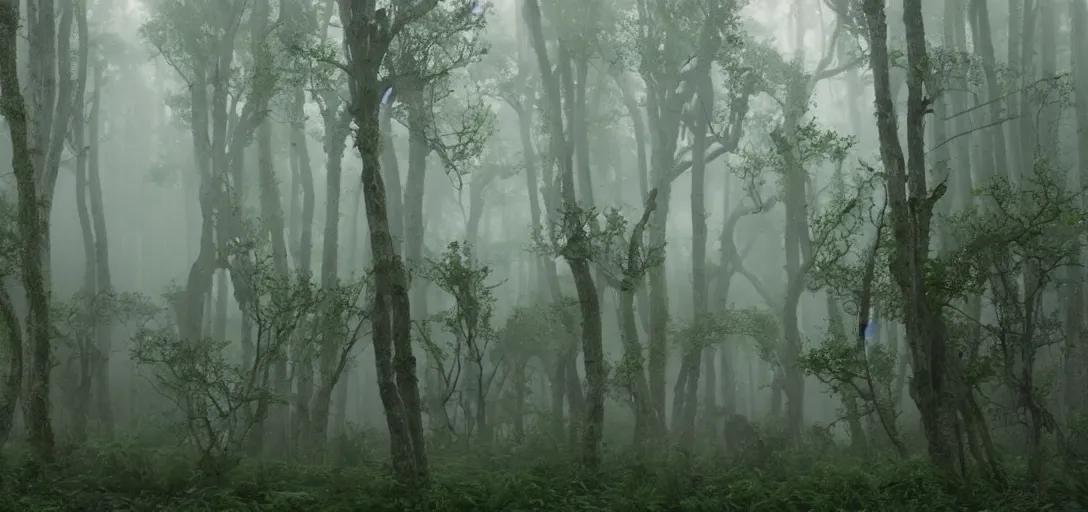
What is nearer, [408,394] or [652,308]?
[408,394]

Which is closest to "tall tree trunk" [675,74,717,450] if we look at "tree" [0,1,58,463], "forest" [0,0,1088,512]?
"forest" [0,0,1088,512]

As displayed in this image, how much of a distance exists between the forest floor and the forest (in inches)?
2.5

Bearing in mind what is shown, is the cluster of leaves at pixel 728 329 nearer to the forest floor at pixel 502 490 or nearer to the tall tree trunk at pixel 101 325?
the forest floor at pixel 502 490

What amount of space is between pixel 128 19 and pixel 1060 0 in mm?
47089

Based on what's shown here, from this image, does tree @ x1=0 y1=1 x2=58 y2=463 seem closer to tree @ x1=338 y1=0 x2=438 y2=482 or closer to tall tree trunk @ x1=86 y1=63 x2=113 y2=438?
tree @ x1=338 y1=0 x2=438 y2=482

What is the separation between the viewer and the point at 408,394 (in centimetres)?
1157

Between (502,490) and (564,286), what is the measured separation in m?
22.8

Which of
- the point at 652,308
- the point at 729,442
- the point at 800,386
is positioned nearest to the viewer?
the point at 729,442

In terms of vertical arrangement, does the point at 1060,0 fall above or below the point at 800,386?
above

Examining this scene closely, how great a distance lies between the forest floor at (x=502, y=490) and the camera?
10.6 meters

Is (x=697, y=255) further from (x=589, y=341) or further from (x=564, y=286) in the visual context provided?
(x=564, y=286)

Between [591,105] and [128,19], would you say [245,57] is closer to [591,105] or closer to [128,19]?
[591,105]

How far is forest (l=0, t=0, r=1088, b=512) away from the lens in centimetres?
1161

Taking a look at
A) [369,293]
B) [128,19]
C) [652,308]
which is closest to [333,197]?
[369,293]
